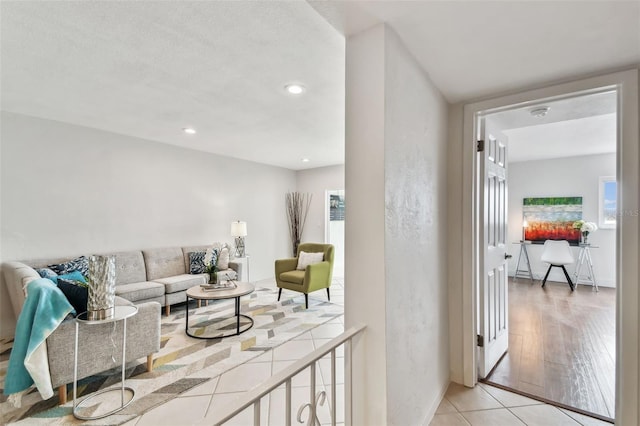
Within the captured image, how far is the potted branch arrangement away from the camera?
6.51 meters

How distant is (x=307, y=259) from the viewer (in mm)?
4551

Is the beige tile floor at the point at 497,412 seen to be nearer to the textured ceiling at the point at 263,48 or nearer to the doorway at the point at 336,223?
the textured ceiling at the point at 263,48

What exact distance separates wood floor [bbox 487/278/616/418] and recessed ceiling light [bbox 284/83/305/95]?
2.84m

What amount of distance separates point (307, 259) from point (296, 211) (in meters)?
2.15

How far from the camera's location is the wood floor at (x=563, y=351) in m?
2.12

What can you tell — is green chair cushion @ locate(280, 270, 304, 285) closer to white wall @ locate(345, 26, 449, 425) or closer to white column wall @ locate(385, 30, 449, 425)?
white column wall @ locate(385, 30, 449, 425)

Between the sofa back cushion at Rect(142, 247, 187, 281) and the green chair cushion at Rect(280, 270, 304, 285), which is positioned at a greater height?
the sofa back cushion at Rect(142, 247, 187, 281)

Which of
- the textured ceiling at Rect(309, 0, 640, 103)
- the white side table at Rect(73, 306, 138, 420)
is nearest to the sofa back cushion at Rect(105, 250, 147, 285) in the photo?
the white side table at Rect(73, 306, 138, 420)

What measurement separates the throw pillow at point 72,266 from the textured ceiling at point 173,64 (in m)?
1.65

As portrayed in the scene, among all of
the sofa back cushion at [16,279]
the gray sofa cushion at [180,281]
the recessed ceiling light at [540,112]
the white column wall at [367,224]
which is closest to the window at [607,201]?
the recessed ceiling light at [540,112]

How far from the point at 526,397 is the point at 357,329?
1.70 m

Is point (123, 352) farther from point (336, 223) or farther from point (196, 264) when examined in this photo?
point (336, 223)

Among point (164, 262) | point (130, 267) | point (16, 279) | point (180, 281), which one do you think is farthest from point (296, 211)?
point (16, 279)

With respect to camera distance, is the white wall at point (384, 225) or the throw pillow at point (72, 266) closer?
the white wall at point (384, 225)
